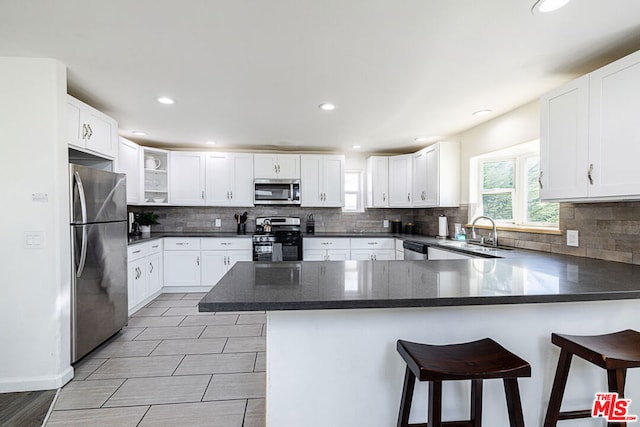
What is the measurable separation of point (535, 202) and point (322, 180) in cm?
283

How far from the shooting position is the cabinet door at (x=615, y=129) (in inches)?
66.8

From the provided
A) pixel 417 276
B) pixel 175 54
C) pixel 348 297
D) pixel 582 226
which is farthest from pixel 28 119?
pixel 582 226

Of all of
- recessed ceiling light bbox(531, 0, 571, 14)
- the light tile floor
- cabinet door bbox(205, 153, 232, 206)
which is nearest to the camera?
recessed ceiling light bbox(531, 0, 571, 14)

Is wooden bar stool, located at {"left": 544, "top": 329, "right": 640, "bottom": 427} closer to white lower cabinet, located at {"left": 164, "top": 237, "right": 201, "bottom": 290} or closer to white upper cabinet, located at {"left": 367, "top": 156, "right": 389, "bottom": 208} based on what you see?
white upper cabinet, located at {"left": 367, "top": 156, "right": 389, "bottom": 208}

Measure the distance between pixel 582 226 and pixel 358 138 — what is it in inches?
105

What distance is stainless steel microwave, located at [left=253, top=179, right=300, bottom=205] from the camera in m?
4.69

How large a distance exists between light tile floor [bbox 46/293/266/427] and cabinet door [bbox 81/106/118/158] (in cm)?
179

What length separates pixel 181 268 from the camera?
441 cm

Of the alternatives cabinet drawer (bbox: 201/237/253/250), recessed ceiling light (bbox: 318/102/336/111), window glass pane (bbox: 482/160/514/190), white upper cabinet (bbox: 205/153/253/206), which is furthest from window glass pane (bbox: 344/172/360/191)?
recessed ceiling light (bbox: 318/102/336/111)

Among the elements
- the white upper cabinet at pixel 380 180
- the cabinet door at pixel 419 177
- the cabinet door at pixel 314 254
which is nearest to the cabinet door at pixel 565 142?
the cabinet door at pixel 419 177

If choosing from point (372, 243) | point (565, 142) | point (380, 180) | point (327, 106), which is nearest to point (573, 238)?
point (565, 142)

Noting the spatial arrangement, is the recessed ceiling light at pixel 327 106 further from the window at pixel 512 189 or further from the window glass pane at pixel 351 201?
the window glass pane at pixel 351 201

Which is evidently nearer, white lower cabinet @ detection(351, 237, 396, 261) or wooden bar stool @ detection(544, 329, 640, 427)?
wooden bar stool @ detection(544, 329, 640, 427)

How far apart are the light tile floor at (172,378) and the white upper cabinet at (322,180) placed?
2182 millimetres
